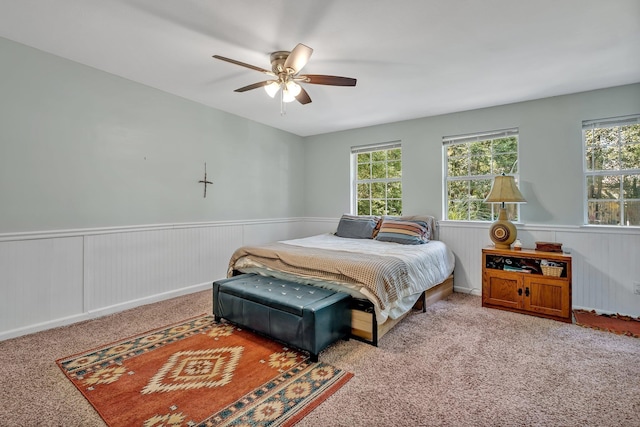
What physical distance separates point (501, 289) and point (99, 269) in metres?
4.15

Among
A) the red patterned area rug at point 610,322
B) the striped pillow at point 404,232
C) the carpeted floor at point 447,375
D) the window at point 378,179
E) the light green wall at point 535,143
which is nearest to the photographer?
the carpeted floor at point 447,375

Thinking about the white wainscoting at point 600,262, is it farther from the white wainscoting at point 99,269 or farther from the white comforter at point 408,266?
the white wainscoting at point 99,269

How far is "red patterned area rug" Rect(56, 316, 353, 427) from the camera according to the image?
1.63 metres

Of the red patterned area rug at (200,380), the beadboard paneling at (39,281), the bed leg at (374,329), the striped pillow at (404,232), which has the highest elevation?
the striped pillow at (404,232)

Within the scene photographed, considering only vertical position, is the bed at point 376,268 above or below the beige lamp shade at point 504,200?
below

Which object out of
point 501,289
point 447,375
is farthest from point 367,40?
point 501,289

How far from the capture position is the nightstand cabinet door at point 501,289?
10.4ft

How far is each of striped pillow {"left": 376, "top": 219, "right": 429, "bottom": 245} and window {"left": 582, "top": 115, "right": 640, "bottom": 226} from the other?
1700 mm

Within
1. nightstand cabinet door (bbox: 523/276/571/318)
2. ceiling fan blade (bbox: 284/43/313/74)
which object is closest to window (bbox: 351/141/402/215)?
nightstand cabinet door (bbox: 523/276/571/318)

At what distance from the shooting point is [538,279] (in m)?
3.05

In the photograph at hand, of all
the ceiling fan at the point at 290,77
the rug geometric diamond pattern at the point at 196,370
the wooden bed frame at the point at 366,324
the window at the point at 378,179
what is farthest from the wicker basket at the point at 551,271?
the rug geometric diamond pattern at the point at 196,370

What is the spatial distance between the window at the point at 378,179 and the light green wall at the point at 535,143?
16 centimetres

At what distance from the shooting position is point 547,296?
3012mm

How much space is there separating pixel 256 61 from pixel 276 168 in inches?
96.4
